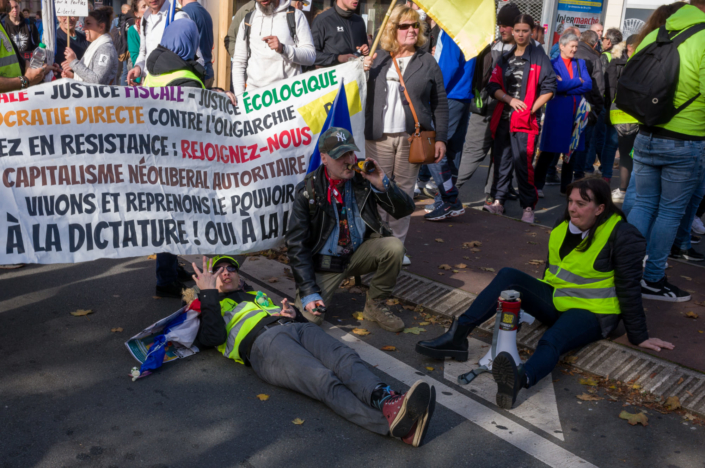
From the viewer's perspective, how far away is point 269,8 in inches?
265

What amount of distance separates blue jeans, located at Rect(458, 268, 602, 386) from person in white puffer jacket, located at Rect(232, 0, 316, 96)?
11.0 ft

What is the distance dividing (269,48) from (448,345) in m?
3.71

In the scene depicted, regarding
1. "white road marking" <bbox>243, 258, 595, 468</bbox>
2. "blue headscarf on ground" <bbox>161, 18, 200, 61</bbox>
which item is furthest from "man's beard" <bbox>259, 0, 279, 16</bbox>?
"white road marking" <bbox>243, 258, 595, 468</bbox>

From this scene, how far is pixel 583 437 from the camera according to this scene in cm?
373

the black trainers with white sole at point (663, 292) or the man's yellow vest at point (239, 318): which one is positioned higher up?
the man's yellow vest at point (239, 318)

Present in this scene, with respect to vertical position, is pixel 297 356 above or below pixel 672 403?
above

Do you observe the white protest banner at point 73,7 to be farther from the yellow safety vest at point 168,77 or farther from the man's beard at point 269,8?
the yellow safety vest at point 168,77

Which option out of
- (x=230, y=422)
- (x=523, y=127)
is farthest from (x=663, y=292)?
(x=230, y=422)

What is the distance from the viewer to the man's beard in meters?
6.73

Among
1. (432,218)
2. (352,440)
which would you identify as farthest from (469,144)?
(352,440)

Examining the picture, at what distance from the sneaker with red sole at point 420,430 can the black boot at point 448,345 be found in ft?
3.08

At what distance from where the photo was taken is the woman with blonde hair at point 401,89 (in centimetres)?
598

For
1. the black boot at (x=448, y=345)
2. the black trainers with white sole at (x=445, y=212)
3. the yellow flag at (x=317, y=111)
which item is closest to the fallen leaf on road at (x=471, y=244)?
the black trainers with white sole at (x=445, y=212)

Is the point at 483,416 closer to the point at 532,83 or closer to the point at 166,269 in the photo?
the point at 166,269
